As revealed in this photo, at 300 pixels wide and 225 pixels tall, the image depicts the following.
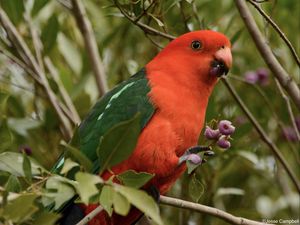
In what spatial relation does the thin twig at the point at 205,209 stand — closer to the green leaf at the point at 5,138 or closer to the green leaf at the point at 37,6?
the green leaf at the point at 5,138

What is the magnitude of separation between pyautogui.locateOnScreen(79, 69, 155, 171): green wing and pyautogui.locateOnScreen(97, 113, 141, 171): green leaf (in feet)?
2.55

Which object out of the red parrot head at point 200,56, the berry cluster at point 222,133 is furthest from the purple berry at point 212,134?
the red parrot head at point 200,56

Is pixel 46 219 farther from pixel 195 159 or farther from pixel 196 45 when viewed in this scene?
pixel 196 45

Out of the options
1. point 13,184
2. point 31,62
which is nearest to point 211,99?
point 31,62

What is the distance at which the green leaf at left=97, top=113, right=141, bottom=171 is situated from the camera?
2109 mm

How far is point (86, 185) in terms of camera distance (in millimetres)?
1922

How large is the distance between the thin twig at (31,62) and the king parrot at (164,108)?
15.9 inches

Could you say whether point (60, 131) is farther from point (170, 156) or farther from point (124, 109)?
point (170, 156)

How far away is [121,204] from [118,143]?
0.72ft

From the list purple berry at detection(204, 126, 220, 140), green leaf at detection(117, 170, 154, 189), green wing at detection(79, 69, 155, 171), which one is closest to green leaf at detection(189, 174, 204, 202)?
purple berry at detection(204, 126, 220, 140)

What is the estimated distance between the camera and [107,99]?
10.5 ft

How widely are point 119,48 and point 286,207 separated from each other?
4.39 feet

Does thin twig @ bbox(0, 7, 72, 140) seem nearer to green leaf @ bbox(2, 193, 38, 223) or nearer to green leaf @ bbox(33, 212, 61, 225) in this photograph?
green leaf @ bbox(33, 212, 61, 225)

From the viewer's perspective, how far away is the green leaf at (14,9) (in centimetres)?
368
